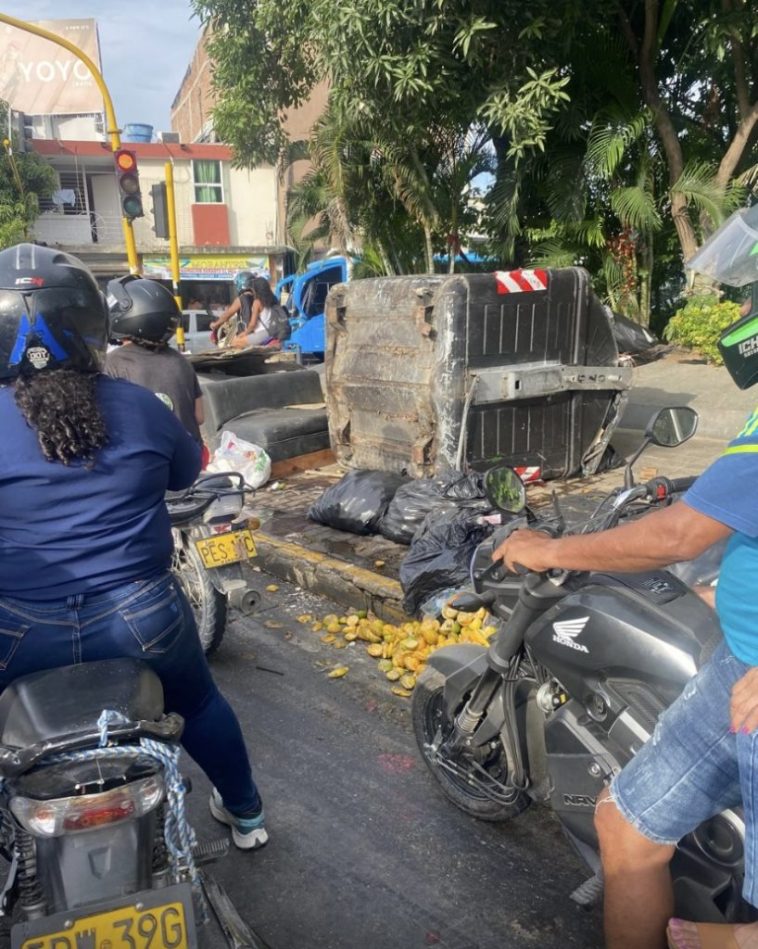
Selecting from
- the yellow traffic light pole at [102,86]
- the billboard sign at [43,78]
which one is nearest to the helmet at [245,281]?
the yellow traffic light pole at [102,86]

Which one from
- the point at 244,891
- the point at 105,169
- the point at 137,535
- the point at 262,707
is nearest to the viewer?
the point at 137,535

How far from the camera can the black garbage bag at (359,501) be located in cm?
550

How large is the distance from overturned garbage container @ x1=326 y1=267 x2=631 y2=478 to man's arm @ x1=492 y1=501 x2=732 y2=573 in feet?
12.0

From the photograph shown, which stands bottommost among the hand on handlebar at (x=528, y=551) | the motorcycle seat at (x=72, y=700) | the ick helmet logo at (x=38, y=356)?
the motorcycle seat at (x=72, y=700)

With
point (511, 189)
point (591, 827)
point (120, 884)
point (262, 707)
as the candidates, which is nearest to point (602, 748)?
point (591, 827)

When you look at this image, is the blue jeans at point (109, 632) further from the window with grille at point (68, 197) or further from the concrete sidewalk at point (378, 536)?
the window with grille at point (68, 197)

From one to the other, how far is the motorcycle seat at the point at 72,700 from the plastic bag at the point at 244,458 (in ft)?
15.8

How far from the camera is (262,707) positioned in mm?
3826

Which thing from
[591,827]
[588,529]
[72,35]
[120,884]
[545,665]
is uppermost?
[72,35]

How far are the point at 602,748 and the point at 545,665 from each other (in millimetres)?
267

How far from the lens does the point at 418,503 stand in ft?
16.8

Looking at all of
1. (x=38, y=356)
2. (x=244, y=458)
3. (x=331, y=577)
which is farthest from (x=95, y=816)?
(x=244, y=458)

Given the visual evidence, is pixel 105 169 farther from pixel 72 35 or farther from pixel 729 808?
pixel 729 808

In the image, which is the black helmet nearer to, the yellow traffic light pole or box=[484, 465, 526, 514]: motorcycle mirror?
box=[484, 465, 526, 514]: motorcycle mirror
